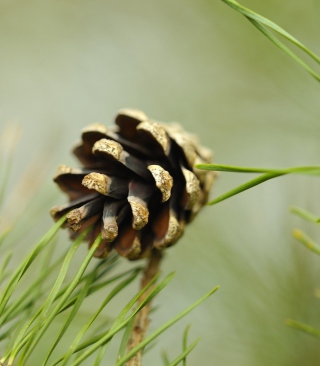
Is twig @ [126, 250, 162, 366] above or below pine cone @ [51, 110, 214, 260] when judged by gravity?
below

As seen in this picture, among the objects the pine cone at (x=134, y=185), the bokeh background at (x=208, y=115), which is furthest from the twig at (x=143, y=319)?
the bokeh background at (x=208, y=115)

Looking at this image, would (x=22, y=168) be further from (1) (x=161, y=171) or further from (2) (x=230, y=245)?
(1) (x=161, y=171)

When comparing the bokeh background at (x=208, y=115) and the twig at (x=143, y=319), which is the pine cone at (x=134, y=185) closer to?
the twig at (x=143, y=319)

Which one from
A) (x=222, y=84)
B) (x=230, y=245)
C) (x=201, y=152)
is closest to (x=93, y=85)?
(x=222, y=84)

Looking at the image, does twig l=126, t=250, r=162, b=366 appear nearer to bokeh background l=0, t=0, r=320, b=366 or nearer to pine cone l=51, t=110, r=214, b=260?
pine cone l=51, t=110, r=214, b=260

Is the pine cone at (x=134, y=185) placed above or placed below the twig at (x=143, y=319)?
above

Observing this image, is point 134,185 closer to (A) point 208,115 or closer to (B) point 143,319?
(B) point 143,319

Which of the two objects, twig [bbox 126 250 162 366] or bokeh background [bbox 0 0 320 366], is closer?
twig [bbox 126 250 162 366]

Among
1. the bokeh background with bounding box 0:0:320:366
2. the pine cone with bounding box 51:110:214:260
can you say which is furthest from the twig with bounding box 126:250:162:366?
the bokeh background with bounding box 0:0:320:366
